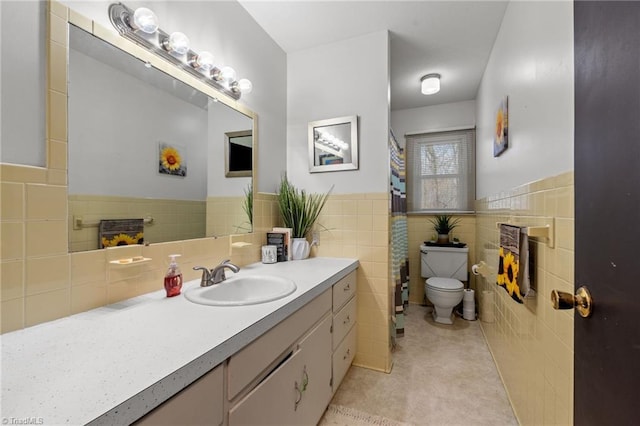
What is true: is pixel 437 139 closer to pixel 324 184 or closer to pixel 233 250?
pixel 324 184

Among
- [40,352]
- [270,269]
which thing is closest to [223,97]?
[270,269]

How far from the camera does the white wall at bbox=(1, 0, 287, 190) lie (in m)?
0.93

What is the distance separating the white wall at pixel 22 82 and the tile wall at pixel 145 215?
185mm

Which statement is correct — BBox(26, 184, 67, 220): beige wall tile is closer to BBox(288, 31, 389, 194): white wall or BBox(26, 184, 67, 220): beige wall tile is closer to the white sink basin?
the white sink basin

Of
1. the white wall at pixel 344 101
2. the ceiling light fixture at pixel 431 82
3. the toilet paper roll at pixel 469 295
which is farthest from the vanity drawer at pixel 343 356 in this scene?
the ceiling light fixture at pixel 431 82

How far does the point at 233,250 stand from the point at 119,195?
0.67m

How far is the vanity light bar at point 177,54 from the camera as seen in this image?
3.34 feet

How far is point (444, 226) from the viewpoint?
2986 millimetres

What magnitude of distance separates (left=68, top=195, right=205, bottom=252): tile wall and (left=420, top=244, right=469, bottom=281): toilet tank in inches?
88.8

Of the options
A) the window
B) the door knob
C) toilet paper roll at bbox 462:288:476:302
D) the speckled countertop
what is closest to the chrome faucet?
the speckled countertop

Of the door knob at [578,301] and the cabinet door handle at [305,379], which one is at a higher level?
the door knob at [578,301]

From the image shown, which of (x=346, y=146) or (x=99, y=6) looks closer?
(x=99, y=6)

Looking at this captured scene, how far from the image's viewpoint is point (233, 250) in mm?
1583

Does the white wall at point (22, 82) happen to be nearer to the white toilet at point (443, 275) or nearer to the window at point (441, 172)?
the white toilet at point (443, 275)
